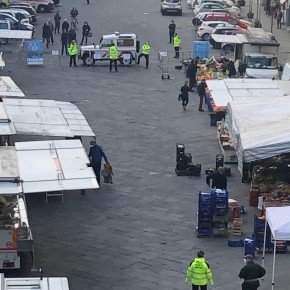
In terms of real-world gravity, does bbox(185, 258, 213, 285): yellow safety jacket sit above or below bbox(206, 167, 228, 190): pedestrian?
above

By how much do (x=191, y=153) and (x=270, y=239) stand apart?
8.30 meters

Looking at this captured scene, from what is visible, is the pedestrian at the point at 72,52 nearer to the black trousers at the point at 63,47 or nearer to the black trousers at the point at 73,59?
the black trousers at the point at 73,59

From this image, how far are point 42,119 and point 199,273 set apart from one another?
8.99 metres

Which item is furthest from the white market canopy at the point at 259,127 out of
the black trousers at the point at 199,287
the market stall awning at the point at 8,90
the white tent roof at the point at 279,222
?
the market stall awning at the point at 8,90

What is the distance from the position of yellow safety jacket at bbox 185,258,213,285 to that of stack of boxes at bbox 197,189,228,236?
398 centimetres

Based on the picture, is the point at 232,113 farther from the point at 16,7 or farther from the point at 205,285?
the point at 16,7

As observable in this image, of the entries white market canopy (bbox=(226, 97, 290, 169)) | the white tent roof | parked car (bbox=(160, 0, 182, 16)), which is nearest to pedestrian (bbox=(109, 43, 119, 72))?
white market canopy (bbox=(226, 97, 290, 169))

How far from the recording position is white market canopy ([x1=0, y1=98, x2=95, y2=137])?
25.2 m

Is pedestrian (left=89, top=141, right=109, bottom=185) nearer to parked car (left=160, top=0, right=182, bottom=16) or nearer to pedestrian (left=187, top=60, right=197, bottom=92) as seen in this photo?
pedestrian (left=187, top=60, right=197, bottom=92)

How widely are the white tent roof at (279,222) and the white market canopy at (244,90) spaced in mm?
10896

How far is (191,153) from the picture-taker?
30.2 m

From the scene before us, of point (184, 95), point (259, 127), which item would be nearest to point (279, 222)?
point (259, 127)

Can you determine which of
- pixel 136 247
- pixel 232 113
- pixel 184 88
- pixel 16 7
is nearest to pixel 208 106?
pixel 184 88

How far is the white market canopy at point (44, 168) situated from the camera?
64.7 ft
